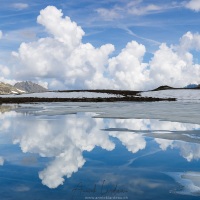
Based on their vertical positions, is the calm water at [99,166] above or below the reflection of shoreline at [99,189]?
above

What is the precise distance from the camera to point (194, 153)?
1130cm

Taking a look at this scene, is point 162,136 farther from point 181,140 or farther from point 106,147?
point 106,147

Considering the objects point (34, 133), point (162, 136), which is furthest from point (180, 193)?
point (34, 133)

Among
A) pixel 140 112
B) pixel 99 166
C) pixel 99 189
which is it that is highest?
pixel 140 112

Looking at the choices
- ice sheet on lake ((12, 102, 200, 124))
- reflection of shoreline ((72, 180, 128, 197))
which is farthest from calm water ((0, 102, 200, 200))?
ice sheet on lake ((12, 102, 200, 124))

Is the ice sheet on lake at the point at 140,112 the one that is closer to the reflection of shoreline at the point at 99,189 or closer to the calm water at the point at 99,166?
the calm water at the point at 99,166

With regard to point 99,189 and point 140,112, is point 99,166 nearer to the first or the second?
point 99,189

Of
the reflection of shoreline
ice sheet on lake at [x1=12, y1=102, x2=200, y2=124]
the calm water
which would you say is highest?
ice sheet on lake at [x1=12, y1=102, x2=200, y2=124]

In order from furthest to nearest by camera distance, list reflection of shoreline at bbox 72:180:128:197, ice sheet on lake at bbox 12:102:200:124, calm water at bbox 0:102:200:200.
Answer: ice sheet on lake at bbox 12:102:200:124
calm water at bbox 0:102:200:200
reflection of shoreline at bbox 72:180:128:197

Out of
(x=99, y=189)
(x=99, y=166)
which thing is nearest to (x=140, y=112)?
(x=99, y=166)

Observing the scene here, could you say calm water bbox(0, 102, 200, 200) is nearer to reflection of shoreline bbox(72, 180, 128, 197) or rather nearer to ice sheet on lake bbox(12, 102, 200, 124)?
reflection of shoreline bbox(72, 180, 128, 197)

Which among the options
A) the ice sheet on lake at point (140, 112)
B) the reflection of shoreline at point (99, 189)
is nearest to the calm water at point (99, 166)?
the reflection of shoreline at point (99, 189)

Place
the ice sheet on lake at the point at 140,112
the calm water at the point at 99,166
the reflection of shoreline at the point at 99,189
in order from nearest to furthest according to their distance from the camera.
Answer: the reflection of shoreline at the point at 99,189 → the calm water at the point at 99,166 → the ice sheet on lake at the point at 140,112

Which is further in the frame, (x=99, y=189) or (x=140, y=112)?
(x=140, y=112)
